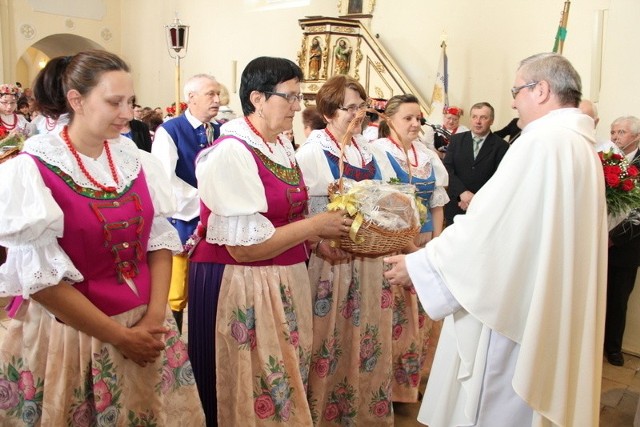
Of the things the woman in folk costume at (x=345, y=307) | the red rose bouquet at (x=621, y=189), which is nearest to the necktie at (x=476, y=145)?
the red rose bouquet at (x=621, y=189)

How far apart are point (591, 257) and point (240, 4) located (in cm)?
1090

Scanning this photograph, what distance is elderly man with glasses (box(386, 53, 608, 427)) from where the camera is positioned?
176 cm

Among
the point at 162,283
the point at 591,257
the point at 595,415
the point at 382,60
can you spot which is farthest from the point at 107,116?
the point at 382,60

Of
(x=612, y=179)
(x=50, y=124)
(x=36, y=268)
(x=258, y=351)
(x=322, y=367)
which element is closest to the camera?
(x=36, y=268)

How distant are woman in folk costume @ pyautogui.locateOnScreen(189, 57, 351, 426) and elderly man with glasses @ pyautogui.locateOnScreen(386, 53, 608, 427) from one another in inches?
21.5

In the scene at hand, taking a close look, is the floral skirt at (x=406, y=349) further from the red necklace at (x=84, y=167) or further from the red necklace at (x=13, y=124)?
the red necklace at (x=13, y=124)

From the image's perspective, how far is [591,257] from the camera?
1.83m

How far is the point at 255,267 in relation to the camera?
2188mm

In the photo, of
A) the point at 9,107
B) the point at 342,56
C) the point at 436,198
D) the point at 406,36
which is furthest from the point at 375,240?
the point at 406,36

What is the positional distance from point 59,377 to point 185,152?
205 centimetres

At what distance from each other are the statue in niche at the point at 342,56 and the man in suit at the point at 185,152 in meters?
5.01

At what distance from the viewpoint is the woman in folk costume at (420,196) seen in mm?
3131

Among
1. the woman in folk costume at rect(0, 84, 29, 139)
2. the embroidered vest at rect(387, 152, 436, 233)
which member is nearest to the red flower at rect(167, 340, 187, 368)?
the embroidered vest at rect(387, 152, 436, 233)

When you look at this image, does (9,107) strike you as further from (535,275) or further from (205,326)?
(535,275)
